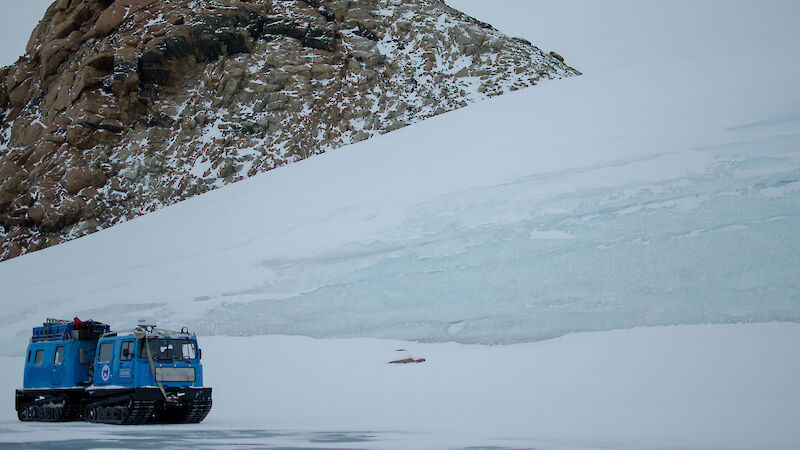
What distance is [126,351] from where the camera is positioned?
995 cm

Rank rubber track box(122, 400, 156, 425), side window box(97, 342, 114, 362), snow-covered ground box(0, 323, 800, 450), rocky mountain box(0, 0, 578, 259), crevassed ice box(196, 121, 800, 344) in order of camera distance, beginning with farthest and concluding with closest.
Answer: rocky mountain box(0, 0, 578, 259) → crevassed ice box(196, 121, 800, 344) → side window box(97, 342, 114, 362) → rubber track box(122, 400, 156, 425) → snow-covered ground box(0, 323, 800, 450)

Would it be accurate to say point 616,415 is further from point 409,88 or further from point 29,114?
point 29,114

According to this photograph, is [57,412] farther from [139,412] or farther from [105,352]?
[139,412]

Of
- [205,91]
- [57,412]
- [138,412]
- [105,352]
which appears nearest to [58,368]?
[57,412]

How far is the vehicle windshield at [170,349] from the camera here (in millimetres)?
9953

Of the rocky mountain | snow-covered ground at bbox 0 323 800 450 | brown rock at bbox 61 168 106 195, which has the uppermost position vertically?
the rocky mountain

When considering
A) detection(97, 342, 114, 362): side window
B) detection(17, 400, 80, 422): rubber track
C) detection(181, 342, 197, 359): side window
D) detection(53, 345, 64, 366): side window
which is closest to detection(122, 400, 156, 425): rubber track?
detection(181, 342, 197, 359): side window

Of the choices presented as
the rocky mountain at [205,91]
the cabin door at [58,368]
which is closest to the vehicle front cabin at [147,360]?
the cabin door at [58,368]

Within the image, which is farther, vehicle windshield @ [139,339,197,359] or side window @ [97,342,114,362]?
side window @ [97,342,114,362]

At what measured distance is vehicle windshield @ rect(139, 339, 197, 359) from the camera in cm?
995

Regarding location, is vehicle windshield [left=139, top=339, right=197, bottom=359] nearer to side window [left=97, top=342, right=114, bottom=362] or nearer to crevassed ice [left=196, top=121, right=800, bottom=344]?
side window [left=97, top=342, right=114, bottom=362]

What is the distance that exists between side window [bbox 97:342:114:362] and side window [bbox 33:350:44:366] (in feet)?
6.39

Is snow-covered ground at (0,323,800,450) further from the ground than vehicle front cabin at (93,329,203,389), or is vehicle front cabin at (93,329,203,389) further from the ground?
vehicle front cabin at (93,329,203,389)

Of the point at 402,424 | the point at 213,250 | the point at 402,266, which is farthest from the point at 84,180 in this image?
the point at 402,424
